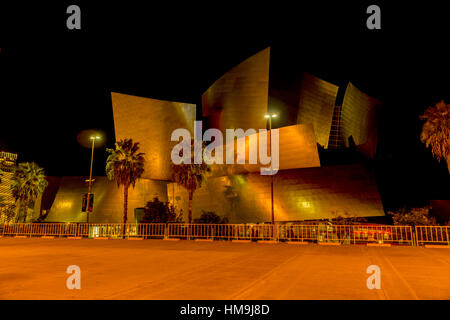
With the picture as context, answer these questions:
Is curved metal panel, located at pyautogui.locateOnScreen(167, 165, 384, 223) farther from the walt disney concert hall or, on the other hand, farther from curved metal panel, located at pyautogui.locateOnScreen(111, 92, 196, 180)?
curved metal panel, located at pyautogui.locateOnScreen(111, 92, 196, 180)

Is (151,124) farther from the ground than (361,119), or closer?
closer

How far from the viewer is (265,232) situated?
2220 centimetres

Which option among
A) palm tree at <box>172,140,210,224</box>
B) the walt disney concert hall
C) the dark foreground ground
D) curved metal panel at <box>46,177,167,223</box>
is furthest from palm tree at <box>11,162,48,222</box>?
the dark foreground ground

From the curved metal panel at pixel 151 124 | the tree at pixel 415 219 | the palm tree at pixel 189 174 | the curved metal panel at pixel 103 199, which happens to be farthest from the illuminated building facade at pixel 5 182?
the tree at pixel 415 219

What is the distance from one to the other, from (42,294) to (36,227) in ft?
90.5

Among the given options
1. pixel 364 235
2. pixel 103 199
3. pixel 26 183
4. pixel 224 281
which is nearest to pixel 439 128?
pixel 364 235

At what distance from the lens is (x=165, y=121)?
42.0 meters

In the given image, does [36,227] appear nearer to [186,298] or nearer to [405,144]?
[186,298]

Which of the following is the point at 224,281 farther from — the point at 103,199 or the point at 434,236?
the point at 103,199

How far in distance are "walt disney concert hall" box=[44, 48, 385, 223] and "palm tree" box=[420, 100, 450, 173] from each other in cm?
657

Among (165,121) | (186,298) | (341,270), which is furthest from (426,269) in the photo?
(165,121)

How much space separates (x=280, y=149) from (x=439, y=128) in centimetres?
1394

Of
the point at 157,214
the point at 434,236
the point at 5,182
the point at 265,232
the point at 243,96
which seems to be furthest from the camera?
the point at 5,182

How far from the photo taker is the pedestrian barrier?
19.7 meters
